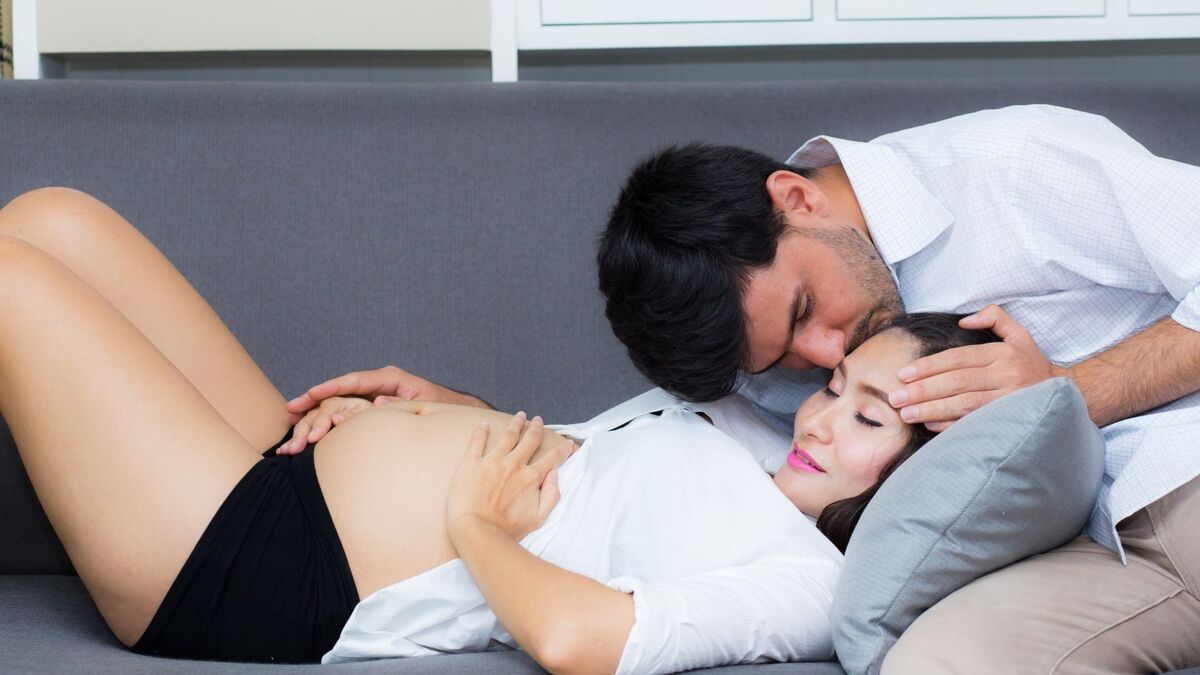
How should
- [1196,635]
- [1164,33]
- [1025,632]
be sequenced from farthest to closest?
[1164,33]
[1196,635]
[1025,632]

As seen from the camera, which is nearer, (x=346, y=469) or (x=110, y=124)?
(x=346, y=469)

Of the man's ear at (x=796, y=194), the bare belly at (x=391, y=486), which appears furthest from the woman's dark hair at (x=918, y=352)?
the bare belly at (x=391, y=486)

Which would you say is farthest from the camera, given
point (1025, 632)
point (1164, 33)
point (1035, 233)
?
point (1164, 33)

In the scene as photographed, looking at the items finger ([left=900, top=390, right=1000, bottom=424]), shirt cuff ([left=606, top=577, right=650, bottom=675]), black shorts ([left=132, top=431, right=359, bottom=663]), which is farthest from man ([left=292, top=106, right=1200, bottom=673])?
shirt cuff ([left=606, top=577, right=650, bottom=675])

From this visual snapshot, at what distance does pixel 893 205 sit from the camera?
166 centimetres

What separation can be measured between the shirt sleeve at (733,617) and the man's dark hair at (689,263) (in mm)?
366

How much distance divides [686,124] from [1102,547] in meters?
1.01

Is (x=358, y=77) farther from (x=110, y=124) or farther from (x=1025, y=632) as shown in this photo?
(x=1025, y=632)

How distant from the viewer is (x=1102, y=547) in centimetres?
134

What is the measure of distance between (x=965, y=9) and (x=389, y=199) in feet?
3.79

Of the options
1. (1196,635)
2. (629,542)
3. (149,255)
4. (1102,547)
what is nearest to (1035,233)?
(1102,547)

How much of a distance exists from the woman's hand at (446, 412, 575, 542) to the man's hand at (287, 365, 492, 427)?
0.95 feet

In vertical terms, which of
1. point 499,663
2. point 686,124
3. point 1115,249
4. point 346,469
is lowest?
point 499,663

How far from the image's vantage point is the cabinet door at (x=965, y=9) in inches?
85.8
